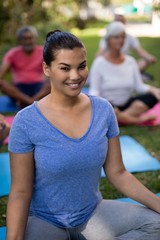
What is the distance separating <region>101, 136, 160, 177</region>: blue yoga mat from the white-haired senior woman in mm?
517

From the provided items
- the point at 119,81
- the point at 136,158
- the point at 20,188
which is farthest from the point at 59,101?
the point at 119,81

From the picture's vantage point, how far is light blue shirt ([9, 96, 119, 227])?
1767 mm

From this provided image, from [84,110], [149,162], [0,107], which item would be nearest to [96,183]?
[84,110]

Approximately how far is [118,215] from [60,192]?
31 cm

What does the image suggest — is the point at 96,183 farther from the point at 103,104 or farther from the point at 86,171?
the point at 103,104

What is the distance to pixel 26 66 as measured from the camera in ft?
17.5

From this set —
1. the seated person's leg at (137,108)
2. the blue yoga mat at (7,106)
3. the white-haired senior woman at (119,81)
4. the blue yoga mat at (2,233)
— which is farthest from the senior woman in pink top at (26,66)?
the blue yoga mat at (2,233)

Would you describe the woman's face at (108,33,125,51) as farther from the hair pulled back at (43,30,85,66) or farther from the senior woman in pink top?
the hair pulled back at (43,30,85,66)

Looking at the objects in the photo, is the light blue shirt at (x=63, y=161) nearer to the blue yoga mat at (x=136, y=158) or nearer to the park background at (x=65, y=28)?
the park background at (x=65, y=28)

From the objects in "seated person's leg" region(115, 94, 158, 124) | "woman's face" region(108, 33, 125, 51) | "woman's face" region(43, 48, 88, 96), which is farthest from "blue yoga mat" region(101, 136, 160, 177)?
"woman's face" region(43, 48, 88, 96)

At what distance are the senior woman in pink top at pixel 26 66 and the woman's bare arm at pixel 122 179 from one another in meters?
3.08

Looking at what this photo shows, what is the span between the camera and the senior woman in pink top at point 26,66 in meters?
5.04

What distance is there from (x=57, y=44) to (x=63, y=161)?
1.68 feet

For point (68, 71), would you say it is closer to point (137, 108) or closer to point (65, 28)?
point (137, 108)
